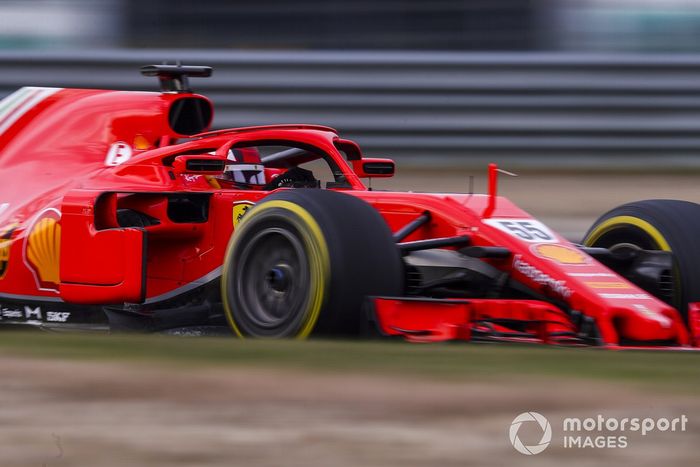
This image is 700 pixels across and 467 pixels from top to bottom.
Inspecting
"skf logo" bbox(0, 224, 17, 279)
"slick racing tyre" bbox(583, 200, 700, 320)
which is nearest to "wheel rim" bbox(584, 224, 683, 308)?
"slick racing tyre" bbox(583, 200, 700, 320)

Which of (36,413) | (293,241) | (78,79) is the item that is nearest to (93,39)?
(78,79)

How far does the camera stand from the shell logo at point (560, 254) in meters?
5.68

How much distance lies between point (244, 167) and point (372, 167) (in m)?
0.88

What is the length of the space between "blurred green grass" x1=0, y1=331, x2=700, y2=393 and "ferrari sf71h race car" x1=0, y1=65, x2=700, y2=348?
633 mm

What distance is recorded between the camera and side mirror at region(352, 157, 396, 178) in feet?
23.7

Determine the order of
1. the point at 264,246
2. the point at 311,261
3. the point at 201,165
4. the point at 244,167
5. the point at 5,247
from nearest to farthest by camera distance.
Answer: the point at 311,261 → the point at 264,246 → the point at 201,165 → the point at 5,247 → the point at 244,167

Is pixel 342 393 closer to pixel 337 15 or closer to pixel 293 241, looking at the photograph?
pixel 293 241

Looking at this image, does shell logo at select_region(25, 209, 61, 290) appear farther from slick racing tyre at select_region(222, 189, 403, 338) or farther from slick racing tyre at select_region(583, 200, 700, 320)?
slick racing tyre at select_region(583, 200, 700, 320)

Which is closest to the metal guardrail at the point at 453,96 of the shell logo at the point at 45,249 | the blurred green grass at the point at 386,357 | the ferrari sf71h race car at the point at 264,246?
the ferrari sf71h race car at the point at 264,246

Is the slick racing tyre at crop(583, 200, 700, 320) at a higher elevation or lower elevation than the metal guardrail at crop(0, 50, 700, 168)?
lower

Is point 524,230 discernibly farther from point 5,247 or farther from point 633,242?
point 5,247

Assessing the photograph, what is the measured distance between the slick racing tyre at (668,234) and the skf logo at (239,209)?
1.87 m

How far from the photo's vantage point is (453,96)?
10336mm

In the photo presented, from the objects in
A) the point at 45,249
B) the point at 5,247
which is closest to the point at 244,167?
the point at 45,249
